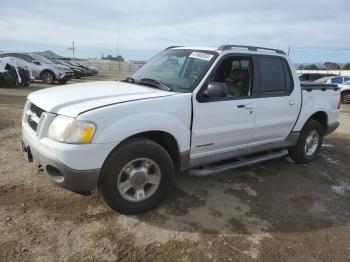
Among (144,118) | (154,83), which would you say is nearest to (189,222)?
(144,118)

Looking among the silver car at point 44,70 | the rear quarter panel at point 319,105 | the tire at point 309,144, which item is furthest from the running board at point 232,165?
the silver car at point 44,70


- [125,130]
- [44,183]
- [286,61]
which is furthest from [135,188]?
[286,61]

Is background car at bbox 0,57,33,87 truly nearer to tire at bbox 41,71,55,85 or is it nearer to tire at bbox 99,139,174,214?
tire at bbox 41,71,55,85

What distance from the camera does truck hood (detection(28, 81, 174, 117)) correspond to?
3492 mm

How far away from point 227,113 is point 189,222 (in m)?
1.43

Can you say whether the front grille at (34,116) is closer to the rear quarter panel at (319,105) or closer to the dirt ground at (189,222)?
the dirt ground at (189,222)

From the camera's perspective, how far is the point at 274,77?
5195mm

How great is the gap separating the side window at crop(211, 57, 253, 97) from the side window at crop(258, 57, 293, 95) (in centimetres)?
20

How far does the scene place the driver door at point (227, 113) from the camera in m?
4.21

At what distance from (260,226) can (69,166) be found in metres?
2.10

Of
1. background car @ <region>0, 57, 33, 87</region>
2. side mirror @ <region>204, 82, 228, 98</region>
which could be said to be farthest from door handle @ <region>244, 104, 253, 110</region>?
background car @ <region>0, 57, 33, 87</region>

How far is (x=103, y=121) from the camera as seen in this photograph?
3.38 m

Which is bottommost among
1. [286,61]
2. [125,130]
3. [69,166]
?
[69,166]

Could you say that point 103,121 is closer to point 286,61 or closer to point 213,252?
point 213,252
